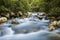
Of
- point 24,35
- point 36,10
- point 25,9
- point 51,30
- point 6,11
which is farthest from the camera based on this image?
point 36,10

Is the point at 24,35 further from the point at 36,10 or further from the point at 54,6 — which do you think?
the point at 36,10

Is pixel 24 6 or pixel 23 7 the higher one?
pixel 24 6

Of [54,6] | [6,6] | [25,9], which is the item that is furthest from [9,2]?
[54,6]

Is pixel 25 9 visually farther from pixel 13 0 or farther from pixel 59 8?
pixel 59 8

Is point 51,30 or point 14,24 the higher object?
point 14,24

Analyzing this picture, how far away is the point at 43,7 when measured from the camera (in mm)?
17266

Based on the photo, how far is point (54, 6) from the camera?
15.4m

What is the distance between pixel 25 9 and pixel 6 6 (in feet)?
12.6

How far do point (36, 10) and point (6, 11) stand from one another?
40.8 feet

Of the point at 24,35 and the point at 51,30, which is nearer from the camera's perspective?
the point at 24,35

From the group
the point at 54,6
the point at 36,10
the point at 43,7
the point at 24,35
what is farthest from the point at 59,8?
the point at 36,10

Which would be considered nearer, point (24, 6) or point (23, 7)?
point (23, 7)

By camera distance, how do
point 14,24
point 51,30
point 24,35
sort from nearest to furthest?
point 24,35, point 51,30, point 14,24

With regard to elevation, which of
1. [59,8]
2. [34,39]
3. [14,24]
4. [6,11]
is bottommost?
[34,39]
